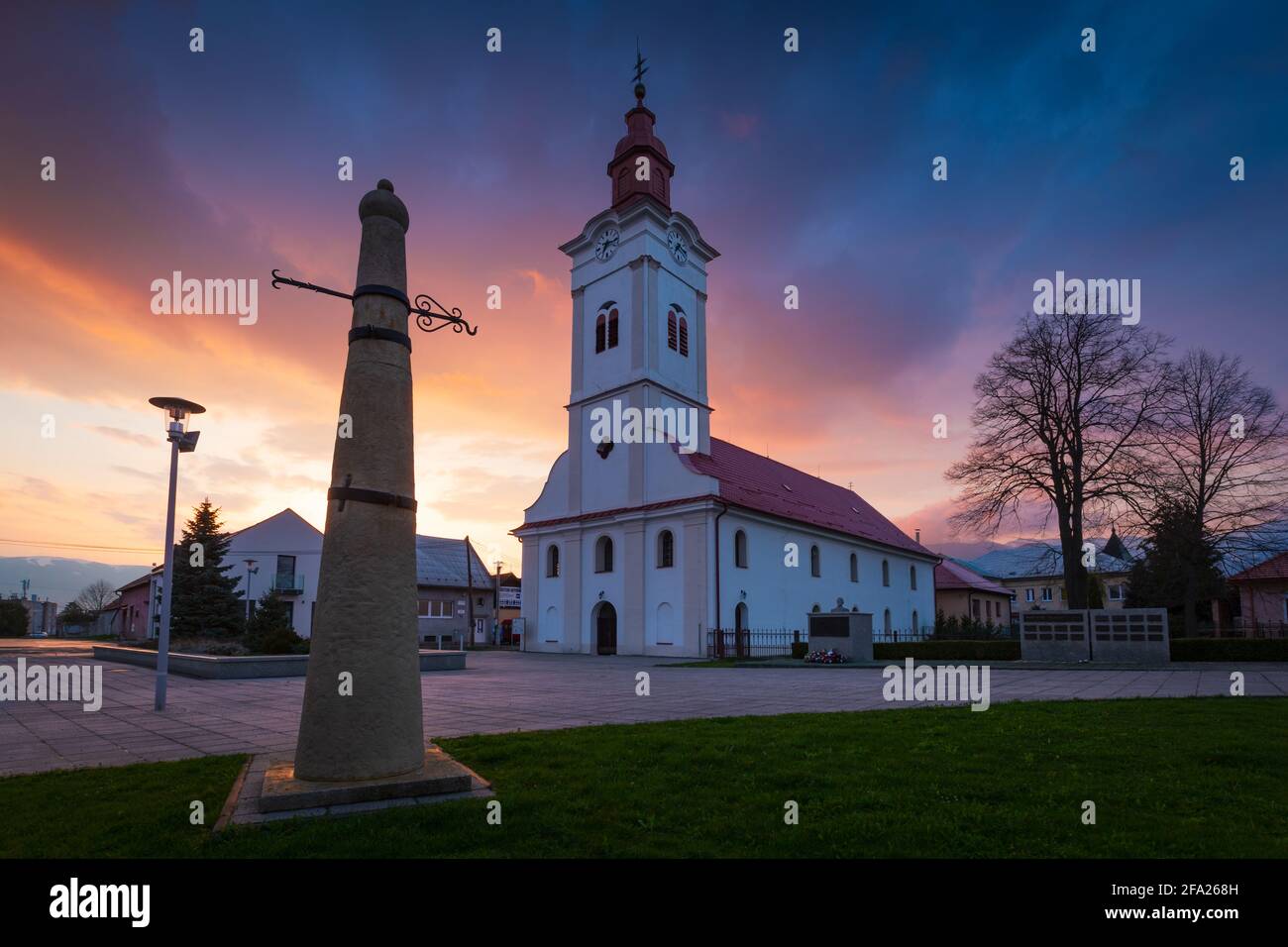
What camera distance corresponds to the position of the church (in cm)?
3127

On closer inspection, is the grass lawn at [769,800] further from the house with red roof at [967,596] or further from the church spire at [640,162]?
the house with red roof at [967,596]

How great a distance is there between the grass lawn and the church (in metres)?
23.1

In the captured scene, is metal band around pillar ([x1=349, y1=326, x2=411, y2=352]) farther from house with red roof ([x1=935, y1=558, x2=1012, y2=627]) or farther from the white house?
house with red roof ([x1=935, y1=558, x2=1012, y2=627])

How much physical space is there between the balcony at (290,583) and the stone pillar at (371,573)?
50.0 meters

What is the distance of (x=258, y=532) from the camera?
167ft

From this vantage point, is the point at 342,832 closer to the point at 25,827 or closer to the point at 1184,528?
the point at 25,827

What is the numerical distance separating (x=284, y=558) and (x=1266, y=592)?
199 ft

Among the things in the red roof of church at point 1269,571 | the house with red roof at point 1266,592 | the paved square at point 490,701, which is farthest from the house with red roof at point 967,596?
the paved square at point 490,701

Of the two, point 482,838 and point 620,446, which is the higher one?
point 620,446

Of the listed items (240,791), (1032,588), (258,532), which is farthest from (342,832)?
(1032,588)

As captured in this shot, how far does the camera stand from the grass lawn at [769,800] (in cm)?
398

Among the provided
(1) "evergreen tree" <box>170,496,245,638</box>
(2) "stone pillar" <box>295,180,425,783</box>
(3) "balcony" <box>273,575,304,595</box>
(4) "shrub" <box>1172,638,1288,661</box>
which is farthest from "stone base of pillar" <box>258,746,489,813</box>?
(3) "balcony" <box>273,575,304,595</box>

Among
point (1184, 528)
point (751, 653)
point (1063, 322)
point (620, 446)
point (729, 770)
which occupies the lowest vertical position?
point (751, 653)
